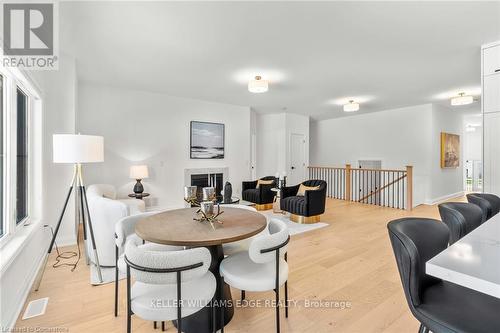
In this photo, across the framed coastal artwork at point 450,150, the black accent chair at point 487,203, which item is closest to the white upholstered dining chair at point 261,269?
the black accent chair at point 487,203

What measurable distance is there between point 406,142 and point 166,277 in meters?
7.38

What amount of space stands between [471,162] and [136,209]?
11438 mm

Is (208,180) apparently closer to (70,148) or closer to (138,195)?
(138,195)

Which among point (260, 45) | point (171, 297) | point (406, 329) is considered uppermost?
point (260, 45)

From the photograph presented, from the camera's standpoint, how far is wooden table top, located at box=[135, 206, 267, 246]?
1.49 meters

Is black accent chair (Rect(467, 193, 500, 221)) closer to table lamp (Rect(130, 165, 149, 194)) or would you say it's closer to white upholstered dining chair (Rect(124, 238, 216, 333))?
white upholstered dining chair (Rect(124, 238, 216, 333))

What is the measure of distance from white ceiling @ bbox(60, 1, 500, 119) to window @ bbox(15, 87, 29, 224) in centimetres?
91

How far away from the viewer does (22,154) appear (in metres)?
2.75

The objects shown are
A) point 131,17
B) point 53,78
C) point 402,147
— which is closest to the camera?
point 131,17

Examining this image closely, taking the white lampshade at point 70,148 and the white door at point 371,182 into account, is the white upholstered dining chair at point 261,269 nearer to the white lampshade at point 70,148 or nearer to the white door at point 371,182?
the white lampshade at point 70,148

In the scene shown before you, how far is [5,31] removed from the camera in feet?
6.73

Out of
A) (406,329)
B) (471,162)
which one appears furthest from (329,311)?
(471,162)

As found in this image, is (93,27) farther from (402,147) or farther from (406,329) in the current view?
(402,147)

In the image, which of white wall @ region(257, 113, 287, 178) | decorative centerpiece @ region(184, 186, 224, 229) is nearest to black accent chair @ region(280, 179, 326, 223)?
decorative centerpiece @ region(184, 186, 224, 229)
